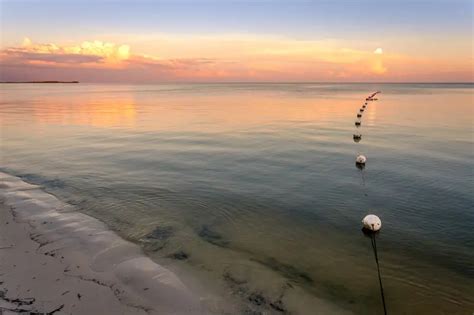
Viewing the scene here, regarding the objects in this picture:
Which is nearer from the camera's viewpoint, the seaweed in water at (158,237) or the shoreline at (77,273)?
the shoreline at (77,273)

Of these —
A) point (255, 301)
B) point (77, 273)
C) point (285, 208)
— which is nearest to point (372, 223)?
point (285, 208)

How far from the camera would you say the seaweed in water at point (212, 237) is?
983 centimetres

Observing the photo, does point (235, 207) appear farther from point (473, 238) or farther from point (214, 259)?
point (473, 238)

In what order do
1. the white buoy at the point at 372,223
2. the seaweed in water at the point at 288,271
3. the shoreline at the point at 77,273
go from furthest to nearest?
the white buoy at the point at 372,223, the seaweed in water at the point at 288,271, the shoreline at the point at 77,273

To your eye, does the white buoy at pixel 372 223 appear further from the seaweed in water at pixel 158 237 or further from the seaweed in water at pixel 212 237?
the seaweed in water at pixel 158 237

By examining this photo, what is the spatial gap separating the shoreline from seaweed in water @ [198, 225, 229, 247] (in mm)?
1941

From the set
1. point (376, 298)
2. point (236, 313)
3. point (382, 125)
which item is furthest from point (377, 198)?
point (382, 125)

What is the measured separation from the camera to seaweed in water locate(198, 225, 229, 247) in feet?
32.2

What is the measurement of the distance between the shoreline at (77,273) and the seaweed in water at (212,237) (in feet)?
6.37

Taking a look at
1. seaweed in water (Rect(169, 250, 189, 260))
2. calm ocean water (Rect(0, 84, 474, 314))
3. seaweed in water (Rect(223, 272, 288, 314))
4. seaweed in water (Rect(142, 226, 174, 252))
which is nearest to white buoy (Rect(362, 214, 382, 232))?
calm ocean water (Rect(0, 84, 474, 314))

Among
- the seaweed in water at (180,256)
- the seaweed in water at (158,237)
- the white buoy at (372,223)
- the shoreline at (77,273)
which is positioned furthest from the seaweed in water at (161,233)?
the white buoy at (372,223)

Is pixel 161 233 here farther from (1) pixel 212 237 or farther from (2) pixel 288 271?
(2) pixel 288 271

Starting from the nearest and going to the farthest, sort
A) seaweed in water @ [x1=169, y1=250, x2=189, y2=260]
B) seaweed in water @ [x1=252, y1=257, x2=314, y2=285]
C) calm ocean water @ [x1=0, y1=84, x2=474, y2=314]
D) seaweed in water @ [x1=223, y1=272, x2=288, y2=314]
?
seaweed in water @ [x1=223, y1=272, x2=288, y2=314] < calm ocean water @ [x1=0, y1=84, x2=474, y2=314] < seaweed in water @ [x1=252, y1=257, x2=314, y2=285] < seaweed in water @ [x1=169, y1=250, x2=189, y2=260]

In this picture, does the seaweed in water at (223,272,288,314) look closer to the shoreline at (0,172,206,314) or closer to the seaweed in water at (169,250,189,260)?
Answer: the shoreline at (0,172,206,314)
